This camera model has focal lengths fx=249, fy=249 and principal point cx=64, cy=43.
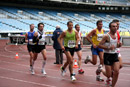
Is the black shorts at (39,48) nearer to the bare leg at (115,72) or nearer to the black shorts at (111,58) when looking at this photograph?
the black shorts at (111,58)

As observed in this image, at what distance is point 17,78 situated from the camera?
9.27m

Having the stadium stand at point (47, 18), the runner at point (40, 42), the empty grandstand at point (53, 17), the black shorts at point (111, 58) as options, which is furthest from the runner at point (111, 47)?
the stadium stand at point (47, 18)

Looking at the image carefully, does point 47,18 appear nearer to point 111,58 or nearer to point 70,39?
point 70,39

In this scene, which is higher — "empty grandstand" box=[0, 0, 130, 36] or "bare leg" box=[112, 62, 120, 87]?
"bare leg" box=[112, 62, 120, 87]

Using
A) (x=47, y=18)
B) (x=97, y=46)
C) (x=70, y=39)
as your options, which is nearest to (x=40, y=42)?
(x=70, y=39)

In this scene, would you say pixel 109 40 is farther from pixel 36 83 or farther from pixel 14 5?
pixel 14 5

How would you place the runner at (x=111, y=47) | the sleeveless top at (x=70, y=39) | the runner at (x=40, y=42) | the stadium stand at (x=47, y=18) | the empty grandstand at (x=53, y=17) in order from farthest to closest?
the empty grandstand at (x=53, y=17) → the stadium stand at (x=47, y=18) → the runner at (x=40, y=42) → the sleeveless top at (x=70, y=39) → the runner at (x=111, y=47)

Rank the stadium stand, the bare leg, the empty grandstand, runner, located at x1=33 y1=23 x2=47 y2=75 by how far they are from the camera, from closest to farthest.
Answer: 1. the bare leg
2. runner, located at x1=33 y1=23 x2=47 y2=75
3. the stadium stand
4. the empty grandstand

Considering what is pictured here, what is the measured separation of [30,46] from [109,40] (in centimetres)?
480

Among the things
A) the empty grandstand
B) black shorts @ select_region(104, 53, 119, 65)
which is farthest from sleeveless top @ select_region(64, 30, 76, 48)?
the empty grandstand

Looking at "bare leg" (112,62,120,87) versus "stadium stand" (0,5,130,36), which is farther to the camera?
"stadium stand" (0,5,130,36)

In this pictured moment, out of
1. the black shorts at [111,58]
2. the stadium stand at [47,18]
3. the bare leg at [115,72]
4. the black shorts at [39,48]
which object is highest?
the black shorts at [111,58]

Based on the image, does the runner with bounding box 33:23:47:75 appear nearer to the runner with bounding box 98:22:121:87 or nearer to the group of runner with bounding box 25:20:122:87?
the group of runner with bounding box 25:20:122:87

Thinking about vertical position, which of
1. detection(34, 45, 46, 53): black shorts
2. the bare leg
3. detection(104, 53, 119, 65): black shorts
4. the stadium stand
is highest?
detection(104, 53, 119, 65): black shorts
